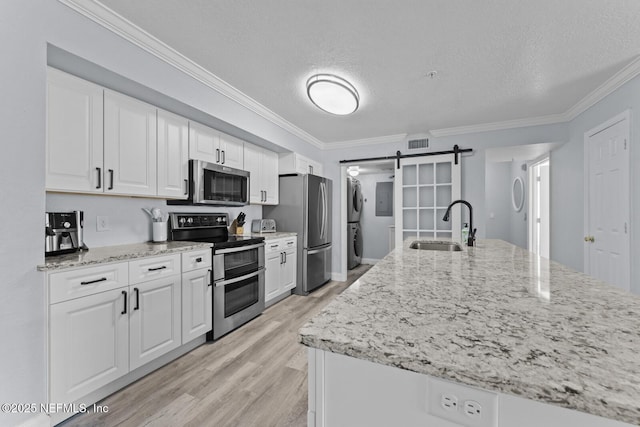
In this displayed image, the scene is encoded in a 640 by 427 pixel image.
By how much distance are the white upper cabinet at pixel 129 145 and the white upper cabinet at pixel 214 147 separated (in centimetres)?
39

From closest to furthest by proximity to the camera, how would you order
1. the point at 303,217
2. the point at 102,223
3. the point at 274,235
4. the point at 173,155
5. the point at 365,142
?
the point at 102,223
the point at 173,155
the point at 274,235
the point at 303,217
the point at 365,142

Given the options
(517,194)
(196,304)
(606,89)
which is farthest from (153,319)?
(517,194)

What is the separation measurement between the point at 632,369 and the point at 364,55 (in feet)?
7.52

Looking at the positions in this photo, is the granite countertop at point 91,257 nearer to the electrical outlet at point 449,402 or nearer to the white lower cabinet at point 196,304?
the white lower cabinet at point 196,304

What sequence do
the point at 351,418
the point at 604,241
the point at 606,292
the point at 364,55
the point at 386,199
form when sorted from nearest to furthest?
the point at 351,418 → the point at 606,292 → the point at 364,55 → the point at 604,241 → the point at 386,199

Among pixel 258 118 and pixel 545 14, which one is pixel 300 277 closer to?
pixel 258 118

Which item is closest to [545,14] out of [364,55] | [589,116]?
[364,55]

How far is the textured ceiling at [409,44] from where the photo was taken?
1.70 metres

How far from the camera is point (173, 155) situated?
241 centimetres

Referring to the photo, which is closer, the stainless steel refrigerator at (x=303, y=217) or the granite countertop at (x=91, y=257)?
the granite countertop at (x=91, y=257)

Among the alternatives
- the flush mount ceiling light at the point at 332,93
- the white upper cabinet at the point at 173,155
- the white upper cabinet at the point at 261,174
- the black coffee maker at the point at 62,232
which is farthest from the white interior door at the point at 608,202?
the black coffee maker at the point at 62,232

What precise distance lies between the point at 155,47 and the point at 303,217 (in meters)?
2.50

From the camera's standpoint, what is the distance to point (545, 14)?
1.73 m

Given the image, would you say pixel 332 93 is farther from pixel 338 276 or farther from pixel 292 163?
pixel 338 276
